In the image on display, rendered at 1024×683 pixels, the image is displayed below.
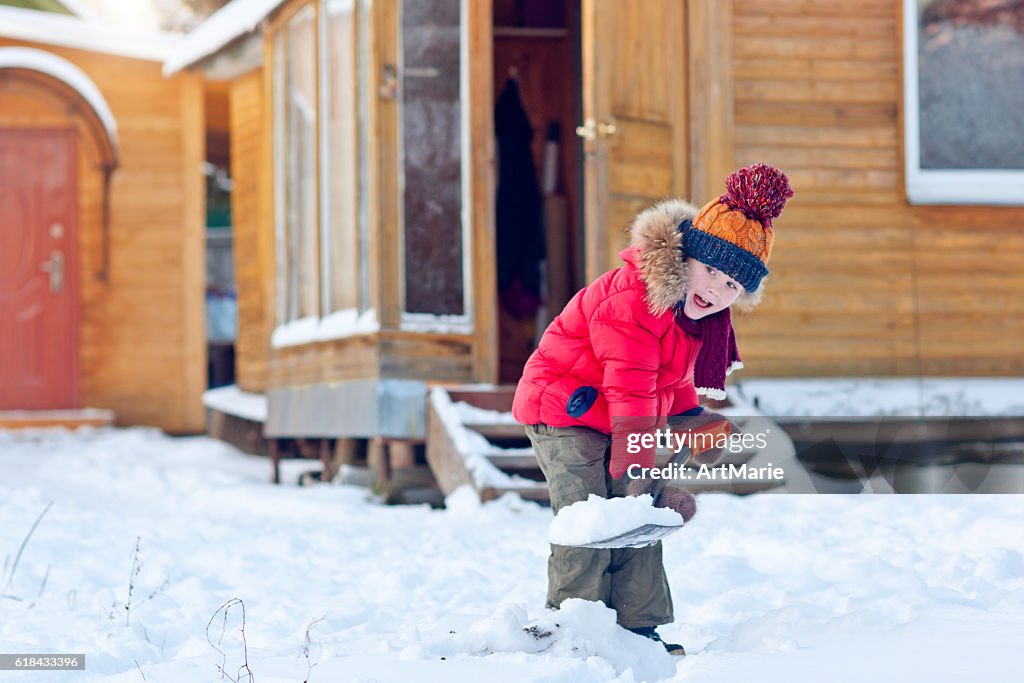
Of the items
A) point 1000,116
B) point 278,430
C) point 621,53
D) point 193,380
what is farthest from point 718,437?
point 193,380

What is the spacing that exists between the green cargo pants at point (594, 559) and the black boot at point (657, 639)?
0.04 feet

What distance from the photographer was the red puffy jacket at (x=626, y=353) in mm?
3105

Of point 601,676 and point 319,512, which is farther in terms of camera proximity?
point 319,512

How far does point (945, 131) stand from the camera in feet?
23.6

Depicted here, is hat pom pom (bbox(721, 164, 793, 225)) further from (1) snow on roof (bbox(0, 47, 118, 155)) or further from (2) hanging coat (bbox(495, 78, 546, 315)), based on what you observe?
(1) snow on roof (bbox(0, 47, 118, 155))

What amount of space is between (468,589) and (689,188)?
3297 mm

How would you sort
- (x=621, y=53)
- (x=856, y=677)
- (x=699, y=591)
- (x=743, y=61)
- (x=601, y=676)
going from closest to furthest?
(x=856, y=677) < (x=601, y=676) < (x=699, y=591) < (x=621, y=53) < (x=743, y=61)

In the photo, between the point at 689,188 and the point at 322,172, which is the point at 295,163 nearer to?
the point at 322,172

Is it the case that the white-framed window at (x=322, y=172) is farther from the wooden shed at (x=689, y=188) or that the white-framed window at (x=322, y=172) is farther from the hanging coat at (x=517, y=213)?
the hanging coat at (x=517, y=213)

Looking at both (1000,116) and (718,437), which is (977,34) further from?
(718,437)

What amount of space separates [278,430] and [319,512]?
2129mm

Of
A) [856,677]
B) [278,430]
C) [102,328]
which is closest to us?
[856,677]

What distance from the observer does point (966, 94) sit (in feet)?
23.6

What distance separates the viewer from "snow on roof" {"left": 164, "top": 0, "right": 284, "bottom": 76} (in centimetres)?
880
